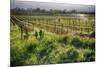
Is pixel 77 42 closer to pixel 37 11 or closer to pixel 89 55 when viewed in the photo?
pixel 89 55

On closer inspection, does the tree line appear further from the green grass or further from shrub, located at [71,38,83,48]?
shrub, located at [71,38,83,48]

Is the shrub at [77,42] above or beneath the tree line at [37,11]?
beneath

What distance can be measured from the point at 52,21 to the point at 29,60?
1.90ft

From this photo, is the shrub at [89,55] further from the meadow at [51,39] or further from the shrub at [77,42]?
the shrub at [77,42]

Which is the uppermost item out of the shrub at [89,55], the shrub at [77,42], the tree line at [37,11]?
the tree line at [37,11]

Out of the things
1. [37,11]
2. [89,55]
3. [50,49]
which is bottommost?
[89,55]

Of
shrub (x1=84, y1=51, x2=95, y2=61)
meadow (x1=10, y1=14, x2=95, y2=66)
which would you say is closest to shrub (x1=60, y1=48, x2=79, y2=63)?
meadow (x1=10, y1=14, x2=95, y2=66)

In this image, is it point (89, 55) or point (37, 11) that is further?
point (89, 55)

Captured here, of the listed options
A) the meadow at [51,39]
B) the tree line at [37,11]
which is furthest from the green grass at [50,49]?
the tree line at [37,11]

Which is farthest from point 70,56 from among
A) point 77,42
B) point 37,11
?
point 37,11

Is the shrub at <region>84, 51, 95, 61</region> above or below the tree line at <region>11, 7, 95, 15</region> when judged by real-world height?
below

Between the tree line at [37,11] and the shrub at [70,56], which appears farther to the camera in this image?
the shrub at [70,56]

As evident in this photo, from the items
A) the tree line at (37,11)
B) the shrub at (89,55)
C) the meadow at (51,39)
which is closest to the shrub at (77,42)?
the meadow at (51,39)

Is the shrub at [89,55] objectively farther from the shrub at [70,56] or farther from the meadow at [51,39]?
the shrub at [70,56]
